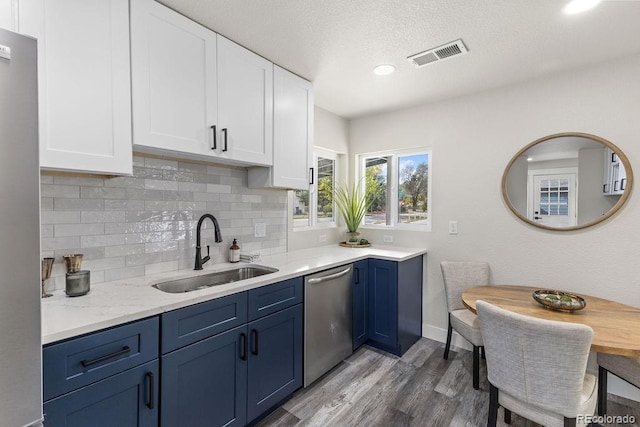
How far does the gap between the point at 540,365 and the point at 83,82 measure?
2447 mm

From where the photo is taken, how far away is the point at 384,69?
2289mm

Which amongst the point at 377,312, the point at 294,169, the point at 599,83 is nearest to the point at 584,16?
the point at 599,83

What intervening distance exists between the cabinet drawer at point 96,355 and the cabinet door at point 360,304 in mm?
1708

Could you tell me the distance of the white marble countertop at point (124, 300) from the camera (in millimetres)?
1114

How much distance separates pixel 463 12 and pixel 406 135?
160 centimetres

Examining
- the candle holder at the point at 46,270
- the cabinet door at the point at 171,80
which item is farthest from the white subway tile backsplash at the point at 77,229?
the cabinet door at the point at 171,80

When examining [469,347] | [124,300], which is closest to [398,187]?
[469,347]

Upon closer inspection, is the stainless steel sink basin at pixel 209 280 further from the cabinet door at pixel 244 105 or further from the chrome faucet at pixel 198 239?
the cabinet door at pixel 244 105

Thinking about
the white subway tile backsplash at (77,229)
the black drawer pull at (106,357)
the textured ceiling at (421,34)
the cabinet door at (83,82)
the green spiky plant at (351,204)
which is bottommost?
the black drawer pull at (106,357)

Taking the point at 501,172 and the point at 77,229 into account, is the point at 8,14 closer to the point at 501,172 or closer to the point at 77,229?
the point at 77,229

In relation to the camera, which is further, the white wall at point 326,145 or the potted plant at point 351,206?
the potted plant at point 351,206

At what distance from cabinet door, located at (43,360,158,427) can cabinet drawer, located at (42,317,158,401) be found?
0.11ft

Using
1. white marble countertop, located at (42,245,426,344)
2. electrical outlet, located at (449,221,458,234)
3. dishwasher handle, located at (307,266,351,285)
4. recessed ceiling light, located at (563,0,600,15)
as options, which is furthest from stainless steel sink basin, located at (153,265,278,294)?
recessed ceiling light, located at (563,0,600,15)

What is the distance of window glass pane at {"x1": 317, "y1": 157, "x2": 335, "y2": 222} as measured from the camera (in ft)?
11.2
